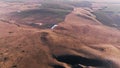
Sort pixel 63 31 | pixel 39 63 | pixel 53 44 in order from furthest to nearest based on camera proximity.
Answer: pixel 63 31
pixel 53 44
pixel 39 63

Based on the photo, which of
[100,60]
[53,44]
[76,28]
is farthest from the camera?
[76,28]

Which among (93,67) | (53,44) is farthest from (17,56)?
(93,67)

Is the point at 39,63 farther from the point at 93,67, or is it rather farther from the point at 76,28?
the point at 76,28

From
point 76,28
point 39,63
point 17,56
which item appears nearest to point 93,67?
point 39,63

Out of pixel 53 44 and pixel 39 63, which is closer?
pixel 39 63

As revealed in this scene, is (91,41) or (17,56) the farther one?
(91,41)

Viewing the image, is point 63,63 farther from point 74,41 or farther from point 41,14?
point 41,14
